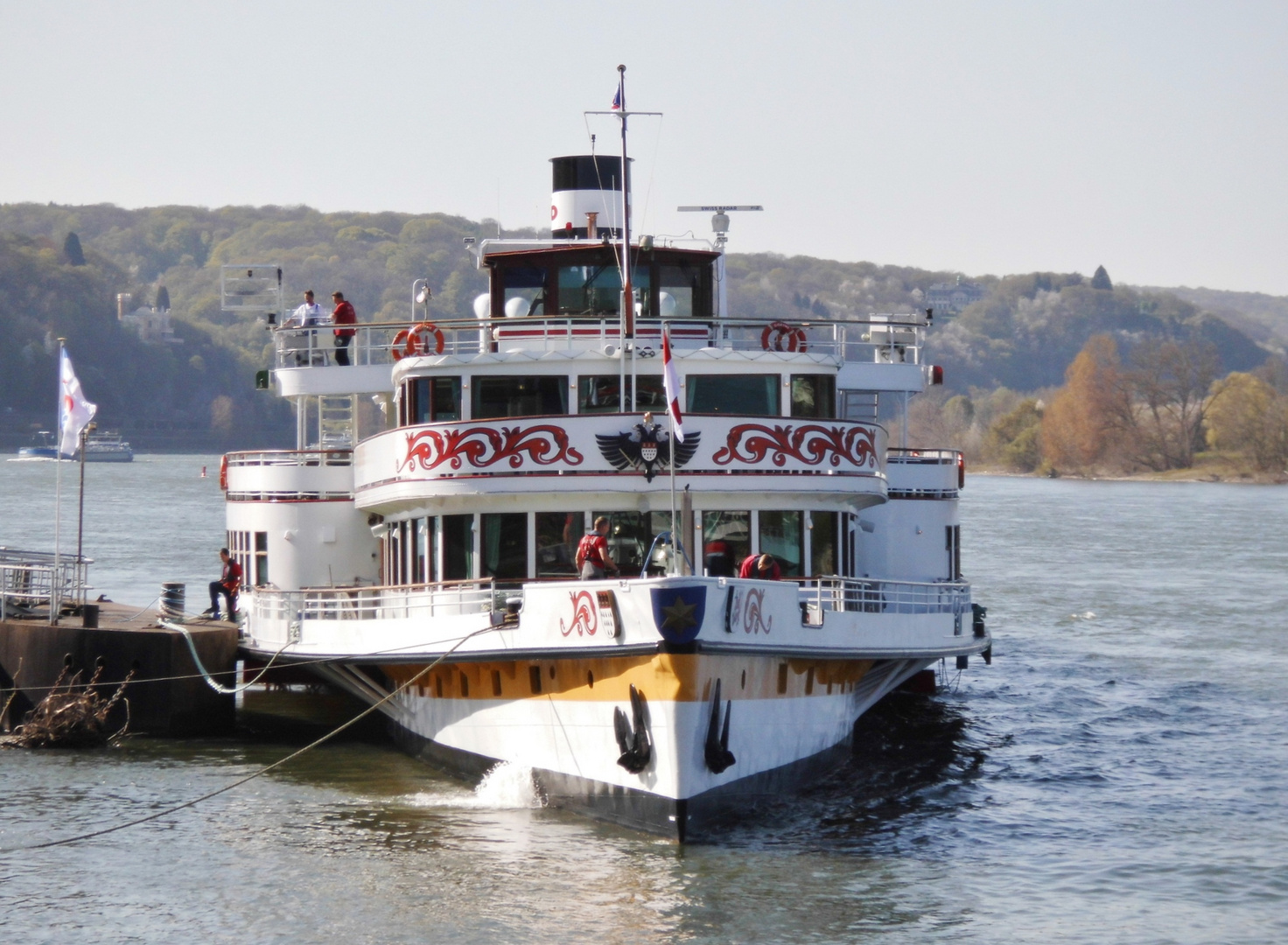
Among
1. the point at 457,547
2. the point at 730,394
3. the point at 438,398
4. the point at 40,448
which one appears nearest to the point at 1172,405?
the point at 40,448

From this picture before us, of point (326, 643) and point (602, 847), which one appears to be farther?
point (326, 643)

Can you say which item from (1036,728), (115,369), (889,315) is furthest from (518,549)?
(115,369)

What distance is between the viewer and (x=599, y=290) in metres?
24.5

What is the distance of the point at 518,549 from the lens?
20.5 meters

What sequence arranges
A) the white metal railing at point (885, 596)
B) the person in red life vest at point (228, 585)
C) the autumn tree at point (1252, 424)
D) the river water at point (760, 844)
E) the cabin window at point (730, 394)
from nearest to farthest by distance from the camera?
1. the river water at point (760, 844)
2. the white metal railing at point (885, 596)
3. the cabin window at point (730, 394)
4. the person in red life vest at point (228, 585)
5. the autumn tree at point (1252, 424)

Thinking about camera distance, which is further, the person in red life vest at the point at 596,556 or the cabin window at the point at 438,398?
the cabin window at the point at 438,398

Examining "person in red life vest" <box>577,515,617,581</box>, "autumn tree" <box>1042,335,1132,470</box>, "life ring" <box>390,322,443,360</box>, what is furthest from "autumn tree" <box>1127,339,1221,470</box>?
"person in red life vest" <box>577,515,617,581</box>

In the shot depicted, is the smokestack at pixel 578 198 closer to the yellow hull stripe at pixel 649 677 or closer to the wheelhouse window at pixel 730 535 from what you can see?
the wheelhouse window at pixel 730 535

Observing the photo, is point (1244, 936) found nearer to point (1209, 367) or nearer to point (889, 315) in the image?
point (889, 315)

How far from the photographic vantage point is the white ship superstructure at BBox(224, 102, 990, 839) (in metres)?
17.6

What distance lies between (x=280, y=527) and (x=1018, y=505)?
74350 millimetres

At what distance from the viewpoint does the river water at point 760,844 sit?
1609 centimetres

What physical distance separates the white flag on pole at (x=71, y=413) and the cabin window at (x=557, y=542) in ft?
29.4

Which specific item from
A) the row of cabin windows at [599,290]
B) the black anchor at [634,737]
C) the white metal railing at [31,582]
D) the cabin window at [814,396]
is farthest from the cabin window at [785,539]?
the white metal railing at [31,582]
